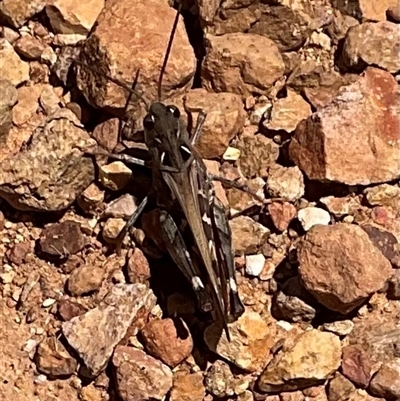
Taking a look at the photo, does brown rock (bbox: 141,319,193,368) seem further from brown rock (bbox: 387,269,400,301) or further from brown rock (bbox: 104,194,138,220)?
brown rock (bbox: 387,269,400,301)

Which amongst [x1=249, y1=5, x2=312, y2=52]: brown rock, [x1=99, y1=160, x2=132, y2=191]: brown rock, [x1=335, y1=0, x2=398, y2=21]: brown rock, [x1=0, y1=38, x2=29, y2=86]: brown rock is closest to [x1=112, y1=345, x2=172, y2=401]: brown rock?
[x1=99, y1=160, x2=132, y2=191]: brown rock

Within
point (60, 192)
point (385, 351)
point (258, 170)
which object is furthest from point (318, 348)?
point (60, 192)

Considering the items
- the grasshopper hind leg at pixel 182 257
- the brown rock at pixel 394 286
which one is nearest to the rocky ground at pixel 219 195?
the brown rock at pixel 394 286

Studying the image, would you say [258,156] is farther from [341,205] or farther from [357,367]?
[357,367]

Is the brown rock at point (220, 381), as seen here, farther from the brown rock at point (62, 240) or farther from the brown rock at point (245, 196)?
the brown rock at point (62, 240)

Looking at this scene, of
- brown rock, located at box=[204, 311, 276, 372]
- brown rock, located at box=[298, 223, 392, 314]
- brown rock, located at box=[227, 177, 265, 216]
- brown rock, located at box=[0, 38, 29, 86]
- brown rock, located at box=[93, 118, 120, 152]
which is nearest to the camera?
brown rock, located at box=[298, 223, 392, 314]

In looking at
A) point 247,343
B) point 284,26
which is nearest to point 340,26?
point 284,26
